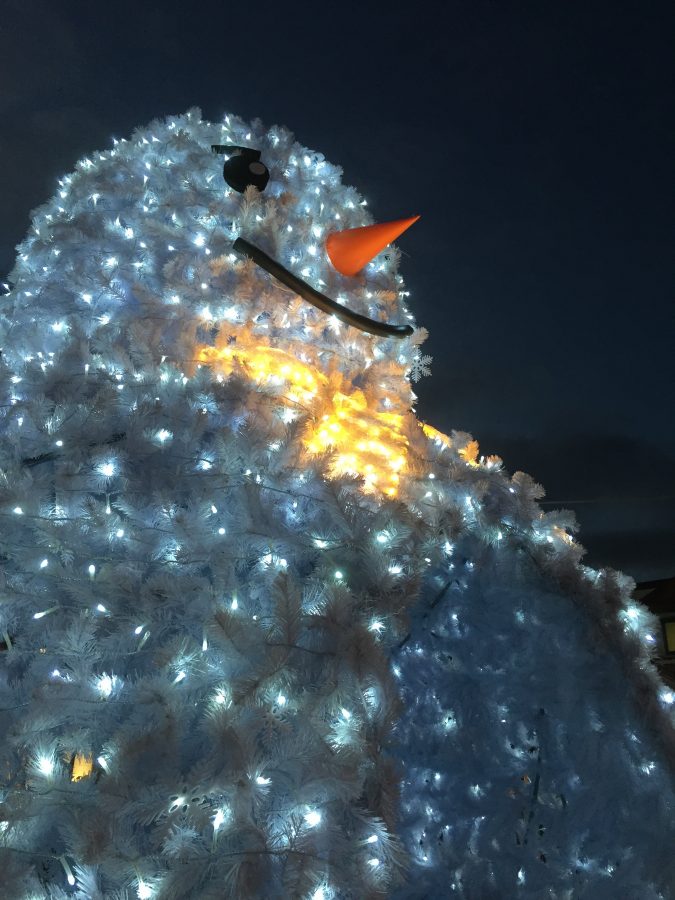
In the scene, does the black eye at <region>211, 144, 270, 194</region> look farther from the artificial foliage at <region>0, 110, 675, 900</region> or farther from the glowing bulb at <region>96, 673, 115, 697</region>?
the glowing bulb at <region>96, 673, 115, 697</region>

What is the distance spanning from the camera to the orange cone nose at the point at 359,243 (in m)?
2.83

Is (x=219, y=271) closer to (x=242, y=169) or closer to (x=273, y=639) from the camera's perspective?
(x=242, y=169)

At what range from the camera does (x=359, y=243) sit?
288 centimetres

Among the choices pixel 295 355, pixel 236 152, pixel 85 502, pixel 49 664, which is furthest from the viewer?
pixel 236 152

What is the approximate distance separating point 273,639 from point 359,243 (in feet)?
6.67

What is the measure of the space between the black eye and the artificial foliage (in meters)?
0.42

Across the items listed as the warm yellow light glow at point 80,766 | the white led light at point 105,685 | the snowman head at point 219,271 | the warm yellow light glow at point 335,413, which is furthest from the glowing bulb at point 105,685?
the snowman head at point 219,271

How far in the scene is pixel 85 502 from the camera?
1.87m

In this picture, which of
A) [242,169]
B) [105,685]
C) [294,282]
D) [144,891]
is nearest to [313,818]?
[144,891]

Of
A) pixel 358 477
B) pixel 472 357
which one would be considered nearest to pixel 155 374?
pixel 358 477

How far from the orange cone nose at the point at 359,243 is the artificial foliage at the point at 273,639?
1.30 ft

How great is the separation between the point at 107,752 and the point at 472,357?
725 centimetres

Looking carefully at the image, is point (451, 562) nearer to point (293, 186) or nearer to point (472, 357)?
point (293, 186)

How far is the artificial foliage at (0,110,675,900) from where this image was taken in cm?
125
